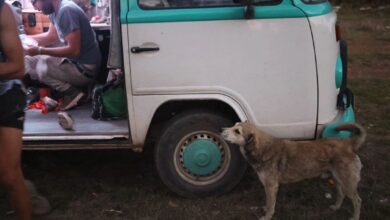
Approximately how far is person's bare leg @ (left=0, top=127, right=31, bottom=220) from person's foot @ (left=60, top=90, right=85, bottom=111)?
5.22ft

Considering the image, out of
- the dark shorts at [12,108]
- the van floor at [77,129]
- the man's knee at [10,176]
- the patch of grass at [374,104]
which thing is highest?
the dark shorts at [12,108]

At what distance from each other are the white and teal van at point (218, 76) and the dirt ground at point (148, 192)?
33 centimetres

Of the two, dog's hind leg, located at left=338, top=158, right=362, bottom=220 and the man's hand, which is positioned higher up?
the man's hand

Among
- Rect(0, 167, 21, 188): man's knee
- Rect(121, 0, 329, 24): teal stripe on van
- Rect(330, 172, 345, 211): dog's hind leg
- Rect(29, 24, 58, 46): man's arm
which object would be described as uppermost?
Rect(121, 0, 329, 24): teal stripe on van

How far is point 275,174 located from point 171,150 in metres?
0.87

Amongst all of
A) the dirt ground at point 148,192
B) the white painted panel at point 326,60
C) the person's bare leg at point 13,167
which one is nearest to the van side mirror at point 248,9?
the white painted panel at point 326,60

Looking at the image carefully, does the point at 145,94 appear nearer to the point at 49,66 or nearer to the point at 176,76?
the point at 176,76

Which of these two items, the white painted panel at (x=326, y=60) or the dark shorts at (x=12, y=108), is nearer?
the dark shorts at (x=12, y=108)

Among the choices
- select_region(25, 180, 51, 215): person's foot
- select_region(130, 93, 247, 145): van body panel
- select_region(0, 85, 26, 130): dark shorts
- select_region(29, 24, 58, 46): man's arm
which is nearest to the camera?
select_region(0, 85, 26, 130): dark shorts

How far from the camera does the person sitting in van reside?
486 centimetres

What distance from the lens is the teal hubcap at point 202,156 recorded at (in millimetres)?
4324

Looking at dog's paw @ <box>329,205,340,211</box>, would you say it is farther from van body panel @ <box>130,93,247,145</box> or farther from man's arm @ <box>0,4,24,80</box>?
man's arm @ <box>0,4,24,80</box>

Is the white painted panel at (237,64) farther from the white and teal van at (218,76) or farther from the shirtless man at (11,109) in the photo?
the shirtless man at (11,109)

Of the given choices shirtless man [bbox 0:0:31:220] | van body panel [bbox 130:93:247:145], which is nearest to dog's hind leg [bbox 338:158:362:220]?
van body panel [bbox 130:93:247:145]
